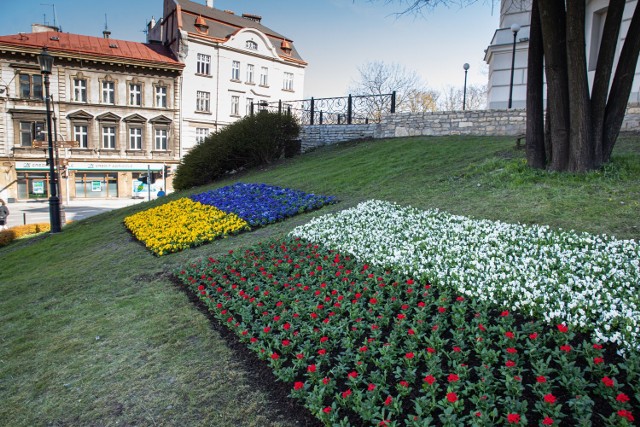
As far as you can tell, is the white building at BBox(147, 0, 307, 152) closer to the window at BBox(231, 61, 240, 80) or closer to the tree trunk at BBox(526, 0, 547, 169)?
the window at BBox(231, 61, 240, 80)

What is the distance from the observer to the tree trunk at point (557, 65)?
8125mm

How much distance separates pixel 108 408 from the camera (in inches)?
138

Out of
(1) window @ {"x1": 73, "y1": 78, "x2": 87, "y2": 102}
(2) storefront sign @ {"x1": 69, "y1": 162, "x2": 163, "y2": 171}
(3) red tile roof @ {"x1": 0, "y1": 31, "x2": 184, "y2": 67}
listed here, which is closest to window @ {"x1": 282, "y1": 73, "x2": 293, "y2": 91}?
(3) red tile roof @ {"x1": 0, "y1": 31, "x2": 184, "y2": 67}

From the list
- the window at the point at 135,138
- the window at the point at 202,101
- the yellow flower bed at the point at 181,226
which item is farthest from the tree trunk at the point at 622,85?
the window at the point at 202,101

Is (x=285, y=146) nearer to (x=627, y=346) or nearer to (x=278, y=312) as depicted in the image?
(x=278, y=312)

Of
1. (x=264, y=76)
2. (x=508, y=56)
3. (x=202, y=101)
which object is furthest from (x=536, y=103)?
(x=264, y=76)

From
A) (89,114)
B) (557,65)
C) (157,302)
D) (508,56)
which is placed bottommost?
(157,302)

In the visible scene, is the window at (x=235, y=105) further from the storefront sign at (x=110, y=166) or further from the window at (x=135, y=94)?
the storefront sign at (x=110, y=166)

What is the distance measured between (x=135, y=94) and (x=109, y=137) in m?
4.46

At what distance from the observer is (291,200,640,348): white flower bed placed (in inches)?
144

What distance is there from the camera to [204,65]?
137 feet

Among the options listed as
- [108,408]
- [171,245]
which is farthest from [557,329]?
[171,245]

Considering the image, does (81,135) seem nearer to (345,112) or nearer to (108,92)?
(108,92)

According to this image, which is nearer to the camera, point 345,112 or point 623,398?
point 623,398
